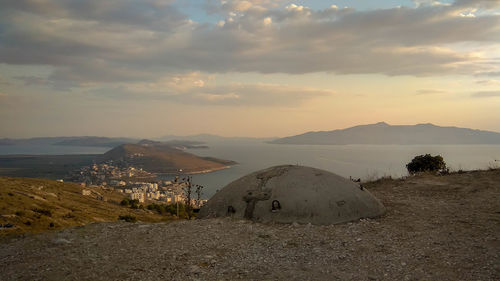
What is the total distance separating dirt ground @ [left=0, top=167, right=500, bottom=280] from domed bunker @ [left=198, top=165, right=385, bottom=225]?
412 millimetres

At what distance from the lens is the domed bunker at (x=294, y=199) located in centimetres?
884

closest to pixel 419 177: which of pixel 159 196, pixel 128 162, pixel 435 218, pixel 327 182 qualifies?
pixel 435 218

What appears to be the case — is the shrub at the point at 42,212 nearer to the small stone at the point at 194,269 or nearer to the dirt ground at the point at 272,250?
the dirt ground at the point at 272,250

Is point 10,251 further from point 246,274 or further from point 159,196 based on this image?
point 159,196

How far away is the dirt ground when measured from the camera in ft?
18.4

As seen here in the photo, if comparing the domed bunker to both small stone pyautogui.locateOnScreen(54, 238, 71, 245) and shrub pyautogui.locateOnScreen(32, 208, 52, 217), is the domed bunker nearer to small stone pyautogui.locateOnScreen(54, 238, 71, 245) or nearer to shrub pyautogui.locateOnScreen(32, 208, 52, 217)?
small stone pyautogui.locateOnScreen(54, 238, 71, 245)

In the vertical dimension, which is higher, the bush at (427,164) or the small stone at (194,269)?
the bush at (427,164)

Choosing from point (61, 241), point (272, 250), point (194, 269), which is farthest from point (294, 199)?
point (61, 241)

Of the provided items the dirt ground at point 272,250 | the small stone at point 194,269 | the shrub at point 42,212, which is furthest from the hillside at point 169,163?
the small stone at point 194,269

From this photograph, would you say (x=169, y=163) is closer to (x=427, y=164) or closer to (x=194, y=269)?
(x=427, y=164)

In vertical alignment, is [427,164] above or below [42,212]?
above

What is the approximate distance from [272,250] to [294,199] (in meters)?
2.65

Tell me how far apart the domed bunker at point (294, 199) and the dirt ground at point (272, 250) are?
1.35 ft

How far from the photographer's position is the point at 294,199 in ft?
30.0
